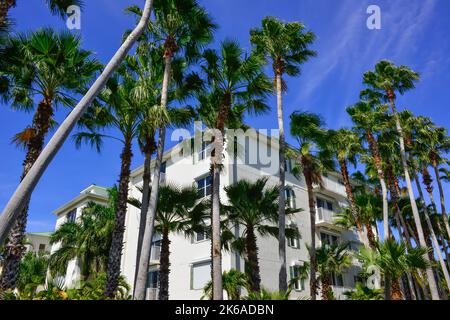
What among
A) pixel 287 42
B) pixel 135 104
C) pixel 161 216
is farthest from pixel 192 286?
pixel 287 42

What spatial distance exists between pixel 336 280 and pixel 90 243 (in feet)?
67.6

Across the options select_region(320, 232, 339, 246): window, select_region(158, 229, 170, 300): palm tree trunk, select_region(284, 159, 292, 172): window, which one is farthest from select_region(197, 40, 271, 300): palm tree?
select_region(320, 232, 339, 246): window

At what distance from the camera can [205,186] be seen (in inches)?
985

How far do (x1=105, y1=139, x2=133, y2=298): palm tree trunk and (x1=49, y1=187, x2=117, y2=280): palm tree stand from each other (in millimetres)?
13402

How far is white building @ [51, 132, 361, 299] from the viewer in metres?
22.3

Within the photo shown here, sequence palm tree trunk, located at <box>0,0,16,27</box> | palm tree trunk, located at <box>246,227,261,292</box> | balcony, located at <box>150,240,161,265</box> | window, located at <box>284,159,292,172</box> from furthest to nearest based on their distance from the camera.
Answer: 1. window, located at <box>284,159,292,172</box>
2. balcony, located at <box>150,240,161,265</box>
3. palm tree trunk, located at <box>246,227,261,292</box>
4. palm tree trunk, located at <box>0,0,16,27</box>

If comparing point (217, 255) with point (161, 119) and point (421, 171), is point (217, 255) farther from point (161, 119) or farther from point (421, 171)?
point (421, 171)

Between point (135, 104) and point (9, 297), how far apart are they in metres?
8.09

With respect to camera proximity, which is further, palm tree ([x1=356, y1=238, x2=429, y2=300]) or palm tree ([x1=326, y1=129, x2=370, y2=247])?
palm tree ([x1=326, y1=129, x2=370, y2=247])

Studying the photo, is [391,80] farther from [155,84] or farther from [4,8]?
[4,8]

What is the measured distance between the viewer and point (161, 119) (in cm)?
1237

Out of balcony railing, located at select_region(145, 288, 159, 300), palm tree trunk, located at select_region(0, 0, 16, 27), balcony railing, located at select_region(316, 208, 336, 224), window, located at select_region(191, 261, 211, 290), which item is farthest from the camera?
balcony railing, located at select_region(316, 208, 336, 224)

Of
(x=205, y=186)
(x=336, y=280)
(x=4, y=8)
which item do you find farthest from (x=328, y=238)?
(x=4, y=8)

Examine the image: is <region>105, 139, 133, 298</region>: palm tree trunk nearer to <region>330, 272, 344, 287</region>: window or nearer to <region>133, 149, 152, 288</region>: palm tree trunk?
<region>133, 149, 152, 288</region>: palm tree trunk
